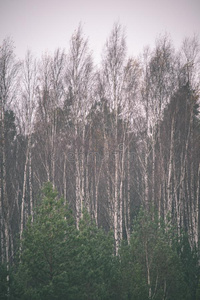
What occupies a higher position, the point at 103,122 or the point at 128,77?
the point at 128,77

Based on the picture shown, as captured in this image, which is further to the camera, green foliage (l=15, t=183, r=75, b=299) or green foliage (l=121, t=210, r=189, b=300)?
green foliage (l=121, t=210, r=189, b=300)

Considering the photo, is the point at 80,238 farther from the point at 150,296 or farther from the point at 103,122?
the point at 103,122

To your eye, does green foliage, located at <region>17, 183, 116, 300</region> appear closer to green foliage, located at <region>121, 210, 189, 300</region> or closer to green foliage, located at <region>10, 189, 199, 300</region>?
green foliage, located at <region>10, 189, 199, 300</region>

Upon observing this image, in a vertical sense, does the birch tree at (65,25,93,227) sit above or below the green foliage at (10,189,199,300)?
above

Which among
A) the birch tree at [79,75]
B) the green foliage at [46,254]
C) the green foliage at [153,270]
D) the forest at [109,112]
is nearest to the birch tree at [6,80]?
the forest at [109,112]

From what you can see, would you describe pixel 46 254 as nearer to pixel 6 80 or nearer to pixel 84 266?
pixel 84 266

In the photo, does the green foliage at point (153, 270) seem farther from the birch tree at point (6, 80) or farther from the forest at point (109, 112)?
the birch tree at point (6, 80)

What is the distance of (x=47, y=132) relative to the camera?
40.5 feet

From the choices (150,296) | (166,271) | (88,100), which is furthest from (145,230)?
(88,100)

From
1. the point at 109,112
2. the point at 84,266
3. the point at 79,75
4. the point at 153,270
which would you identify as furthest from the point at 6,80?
the point at 153,270

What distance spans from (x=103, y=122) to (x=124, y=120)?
40.4 inches

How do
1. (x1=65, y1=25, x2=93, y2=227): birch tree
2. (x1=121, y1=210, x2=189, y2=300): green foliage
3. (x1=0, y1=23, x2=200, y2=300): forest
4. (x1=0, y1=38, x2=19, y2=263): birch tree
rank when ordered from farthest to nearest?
(x1=65, y1=25, x2=93, y2=227): birch tree → (x1=0, y1=23, x2=200, y2=300): forest → (x1=0, y1=38, x2=19, y2=263): birch tree → (x1=121, y1=210, x2=189, y2=300): green foliage

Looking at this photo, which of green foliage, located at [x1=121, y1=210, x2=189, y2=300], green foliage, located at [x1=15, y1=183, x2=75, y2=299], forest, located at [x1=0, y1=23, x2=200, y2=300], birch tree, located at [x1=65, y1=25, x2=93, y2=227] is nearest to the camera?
green foliage, located at [x1=15, y1=183, x2=75, y2=299]

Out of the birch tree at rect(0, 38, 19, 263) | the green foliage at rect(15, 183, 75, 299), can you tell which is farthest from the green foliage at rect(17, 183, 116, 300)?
the birch tree at rect(0, 38, 19, 263)
